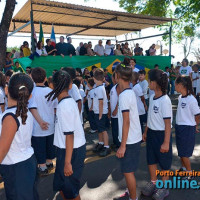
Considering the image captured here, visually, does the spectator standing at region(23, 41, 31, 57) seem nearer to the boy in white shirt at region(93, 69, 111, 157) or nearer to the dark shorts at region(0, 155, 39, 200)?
the boy in white shirt at region(93, 69, 111, 157)

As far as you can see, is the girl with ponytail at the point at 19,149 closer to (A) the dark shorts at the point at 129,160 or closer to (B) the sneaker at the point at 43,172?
(A) the dark shorts at the point at 129,160

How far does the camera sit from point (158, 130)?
311 cm

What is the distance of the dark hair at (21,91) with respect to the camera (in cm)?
191

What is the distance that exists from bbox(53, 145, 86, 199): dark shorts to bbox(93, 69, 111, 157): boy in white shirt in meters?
2.31

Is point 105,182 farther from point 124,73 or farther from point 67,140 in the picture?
point 124,73

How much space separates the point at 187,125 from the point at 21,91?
2.65 m

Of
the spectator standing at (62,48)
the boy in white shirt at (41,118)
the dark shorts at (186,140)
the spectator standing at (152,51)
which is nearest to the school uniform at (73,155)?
the boy in white shirt at (41,118)

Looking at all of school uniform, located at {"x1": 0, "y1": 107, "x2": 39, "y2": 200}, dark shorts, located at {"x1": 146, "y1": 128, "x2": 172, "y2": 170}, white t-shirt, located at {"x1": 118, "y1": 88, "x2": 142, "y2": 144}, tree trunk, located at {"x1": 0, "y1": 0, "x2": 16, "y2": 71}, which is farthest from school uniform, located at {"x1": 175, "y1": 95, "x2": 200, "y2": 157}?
tree trunk, located at {"x1": 0, "y1": 0, "x2": 16, "y2": 71}

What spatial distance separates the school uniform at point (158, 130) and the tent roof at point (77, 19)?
6.39 metres

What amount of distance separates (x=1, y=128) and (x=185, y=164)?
2924 mm

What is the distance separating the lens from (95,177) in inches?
151

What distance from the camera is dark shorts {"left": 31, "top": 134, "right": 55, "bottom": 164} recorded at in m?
3.79

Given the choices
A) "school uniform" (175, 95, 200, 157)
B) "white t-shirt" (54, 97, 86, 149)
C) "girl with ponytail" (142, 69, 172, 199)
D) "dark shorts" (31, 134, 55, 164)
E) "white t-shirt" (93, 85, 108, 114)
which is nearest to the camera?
"white t-shirt" (54, 97, 86, 149)

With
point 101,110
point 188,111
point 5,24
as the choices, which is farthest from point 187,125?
point 5,24
